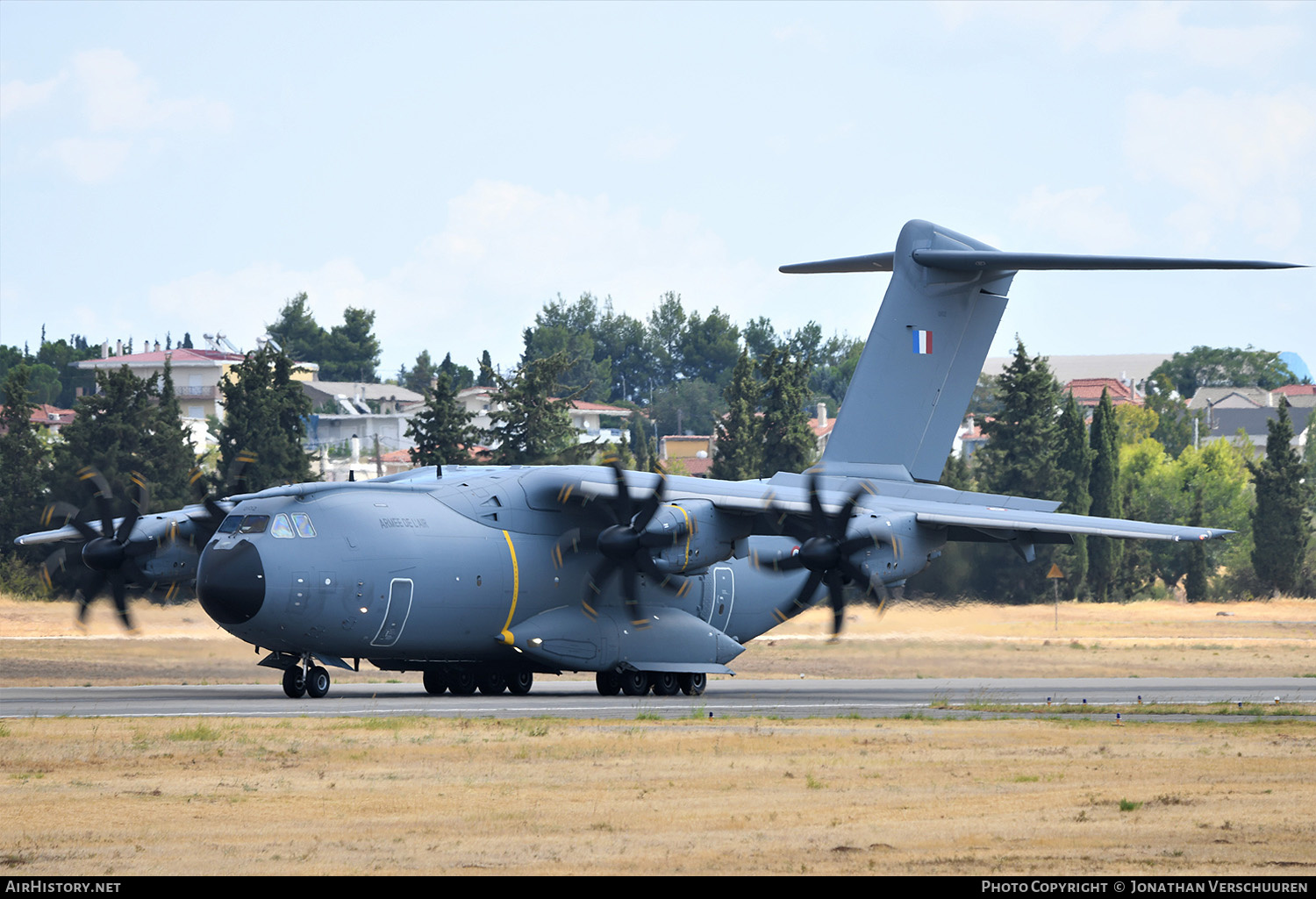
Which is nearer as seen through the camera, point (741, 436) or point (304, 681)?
point (304, 681)

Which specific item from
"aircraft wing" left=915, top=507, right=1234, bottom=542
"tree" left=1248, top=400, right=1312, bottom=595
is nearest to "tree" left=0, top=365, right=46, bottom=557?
"aircraft wing" left=915, top=507, right=1234, bottom=542

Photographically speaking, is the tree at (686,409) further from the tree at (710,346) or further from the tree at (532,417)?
the tree at (532,417)

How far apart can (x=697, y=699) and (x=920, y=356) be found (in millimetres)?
8010

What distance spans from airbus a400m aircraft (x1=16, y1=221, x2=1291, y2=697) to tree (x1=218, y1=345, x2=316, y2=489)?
29641 mm

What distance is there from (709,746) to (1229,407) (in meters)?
128

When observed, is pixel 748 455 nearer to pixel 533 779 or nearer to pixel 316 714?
pixel 316 714

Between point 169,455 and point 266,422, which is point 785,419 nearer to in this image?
point 266,422

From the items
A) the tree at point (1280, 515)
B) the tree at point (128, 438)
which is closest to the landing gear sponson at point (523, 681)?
the tree at point (128, 438)

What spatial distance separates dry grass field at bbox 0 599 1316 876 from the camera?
11.4 metres

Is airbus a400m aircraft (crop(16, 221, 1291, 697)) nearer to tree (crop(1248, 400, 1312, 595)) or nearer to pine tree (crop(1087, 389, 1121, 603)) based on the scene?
pine tree (crop(1087, 389, 1121, 603))

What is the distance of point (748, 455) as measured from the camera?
211 ft

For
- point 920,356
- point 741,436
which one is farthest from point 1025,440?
point 920,356

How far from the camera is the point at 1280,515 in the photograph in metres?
61.5
